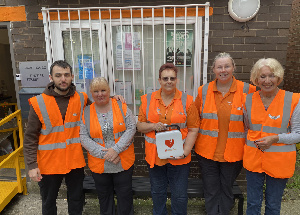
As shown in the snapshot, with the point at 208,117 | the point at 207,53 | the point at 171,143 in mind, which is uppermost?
the point at 207,53

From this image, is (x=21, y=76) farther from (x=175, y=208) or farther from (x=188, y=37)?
(x=175, y=208)

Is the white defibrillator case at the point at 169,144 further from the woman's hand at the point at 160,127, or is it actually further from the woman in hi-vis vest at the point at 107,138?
the woman in hi-vis vest at the point at 107,138

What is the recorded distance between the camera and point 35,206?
321 cm

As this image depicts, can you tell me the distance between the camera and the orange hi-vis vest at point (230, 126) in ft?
7.25

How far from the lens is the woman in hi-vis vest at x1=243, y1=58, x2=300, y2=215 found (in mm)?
1979

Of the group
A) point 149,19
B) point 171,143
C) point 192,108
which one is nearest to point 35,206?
point 171,143

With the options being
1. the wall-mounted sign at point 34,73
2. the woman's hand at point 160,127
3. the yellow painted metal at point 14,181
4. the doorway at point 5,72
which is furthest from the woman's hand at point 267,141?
the doorway at point 5,72

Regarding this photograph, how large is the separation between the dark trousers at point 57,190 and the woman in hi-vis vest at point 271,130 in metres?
1.74

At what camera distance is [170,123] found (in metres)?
2.24

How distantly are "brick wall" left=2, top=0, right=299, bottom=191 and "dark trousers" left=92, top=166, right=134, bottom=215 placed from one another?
1.88 meters

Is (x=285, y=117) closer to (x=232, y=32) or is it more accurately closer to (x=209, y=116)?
(x=209, y=116)

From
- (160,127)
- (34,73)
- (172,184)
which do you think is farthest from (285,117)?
(34,73)

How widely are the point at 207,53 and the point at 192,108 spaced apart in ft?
3.55

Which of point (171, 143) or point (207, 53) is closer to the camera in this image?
point (171, 143)
